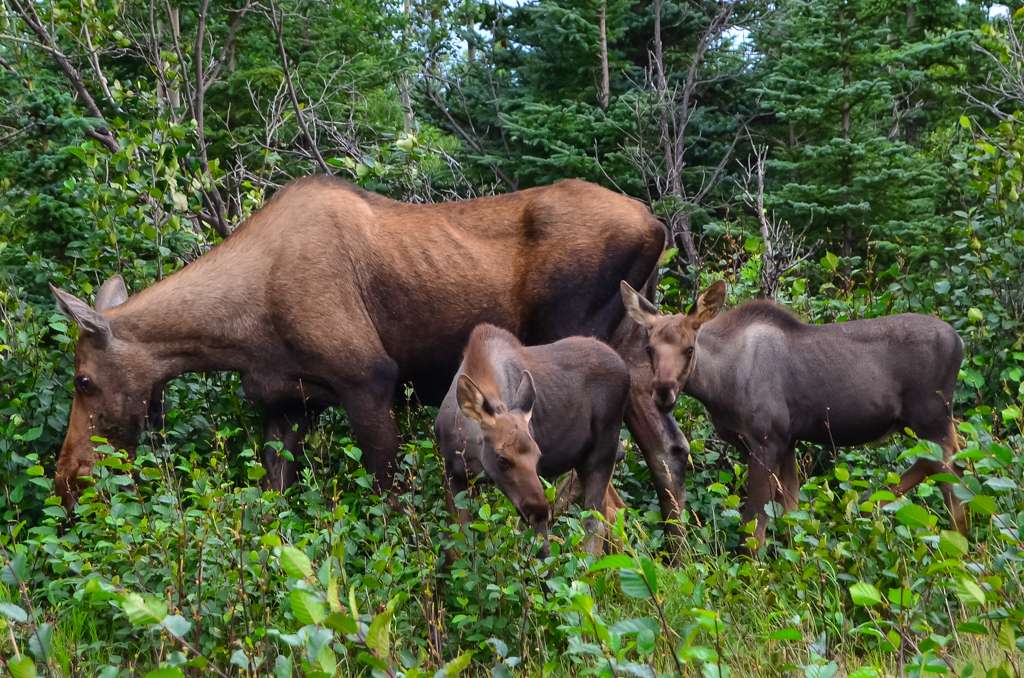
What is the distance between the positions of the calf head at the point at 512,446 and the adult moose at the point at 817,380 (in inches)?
64.2

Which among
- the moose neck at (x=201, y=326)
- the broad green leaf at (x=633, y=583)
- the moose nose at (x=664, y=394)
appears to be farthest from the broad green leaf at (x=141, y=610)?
the moose neck at (x=201, y=326)

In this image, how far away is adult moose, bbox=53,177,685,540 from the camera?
7.72 metres

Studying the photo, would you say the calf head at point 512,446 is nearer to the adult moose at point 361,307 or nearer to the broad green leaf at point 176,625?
the adult moose at point 361,307

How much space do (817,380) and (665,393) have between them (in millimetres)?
1141

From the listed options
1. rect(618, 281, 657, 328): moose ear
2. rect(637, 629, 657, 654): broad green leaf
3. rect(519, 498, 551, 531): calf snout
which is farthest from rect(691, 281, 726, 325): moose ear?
rect(637, 629, 657, 654): broad green leaf

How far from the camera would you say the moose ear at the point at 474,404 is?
5.92 metres

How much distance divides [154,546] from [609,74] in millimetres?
14263

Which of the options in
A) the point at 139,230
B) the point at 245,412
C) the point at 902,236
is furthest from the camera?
the point at 902,236

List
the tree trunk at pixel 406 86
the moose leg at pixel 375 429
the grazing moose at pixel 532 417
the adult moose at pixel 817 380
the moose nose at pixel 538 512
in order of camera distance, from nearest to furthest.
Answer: the moose nose at pixel 538 512
the grazing moose at pixel 532 417
the adult moose at pixel 817 380
the moose leg at pixel 375 429
the tree trunk at pixel 406 86

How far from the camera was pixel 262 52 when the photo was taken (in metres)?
21.7

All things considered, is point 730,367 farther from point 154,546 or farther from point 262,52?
point 262,52

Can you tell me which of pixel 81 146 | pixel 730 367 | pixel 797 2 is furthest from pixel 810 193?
pixel 81 146

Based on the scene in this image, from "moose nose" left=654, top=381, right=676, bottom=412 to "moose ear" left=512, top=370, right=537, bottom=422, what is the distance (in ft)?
4.20

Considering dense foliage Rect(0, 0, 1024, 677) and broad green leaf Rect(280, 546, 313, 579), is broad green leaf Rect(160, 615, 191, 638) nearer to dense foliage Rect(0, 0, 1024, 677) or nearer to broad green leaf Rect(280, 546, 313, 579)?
dense foliage Rect(0, 0, 1024, 677)
